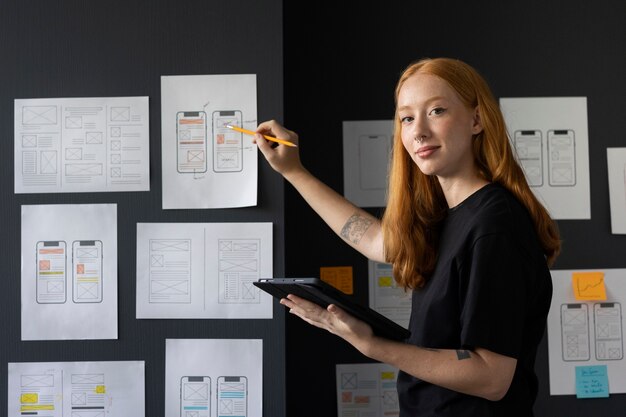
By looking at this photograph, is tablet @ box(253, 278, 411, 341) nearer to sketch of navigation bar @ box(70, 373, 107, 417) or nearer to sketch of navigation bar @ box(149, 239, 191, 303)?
sketch of navigation bar @ box(149, 239, 191, 303)

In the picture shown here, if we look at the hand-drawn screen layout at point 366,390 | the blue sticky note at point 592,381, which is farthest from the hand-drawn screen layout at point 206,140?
the blue sticky note at point 592,381

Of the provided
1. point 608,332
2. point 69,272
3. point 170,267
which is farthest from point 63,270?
point 608,332

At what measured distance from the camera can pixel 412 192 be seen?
1.72 m

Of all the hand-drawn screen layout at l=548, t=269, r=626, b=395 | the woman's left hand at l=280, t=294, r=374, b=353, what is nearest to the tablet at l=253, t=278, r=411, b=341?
the woman's left hand at l=280, t=294, r=374, b=353

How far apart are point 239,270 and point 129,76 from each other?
0.61 meters

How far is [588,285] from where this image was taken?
8.07 ft

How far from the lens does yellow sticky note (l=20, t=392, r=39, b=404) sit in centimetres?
199

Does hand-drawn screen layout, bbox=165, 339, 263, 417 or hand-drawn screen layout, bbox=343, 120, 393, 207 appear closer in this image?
hand-drawn screen layout, bbox=165, 339, 263, 417

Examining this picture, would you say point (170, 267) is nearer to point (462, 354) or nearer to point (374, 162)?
point (374, 162)

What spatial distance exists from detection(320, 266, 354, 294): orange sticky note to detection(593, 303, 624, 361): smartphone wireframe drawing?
82cm

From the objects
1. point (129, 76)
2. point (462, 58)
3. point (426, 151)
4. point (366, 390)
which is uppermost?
point (462, 58)

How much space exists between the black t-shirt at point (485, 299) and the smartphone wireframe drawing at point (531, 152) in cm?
102

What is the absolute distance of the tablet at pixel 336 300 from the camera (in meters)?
1.35

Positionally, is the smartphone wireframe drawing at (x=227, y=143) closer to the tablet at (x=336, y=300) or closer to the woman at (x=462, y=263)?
the woman at (x=462, y=263)
